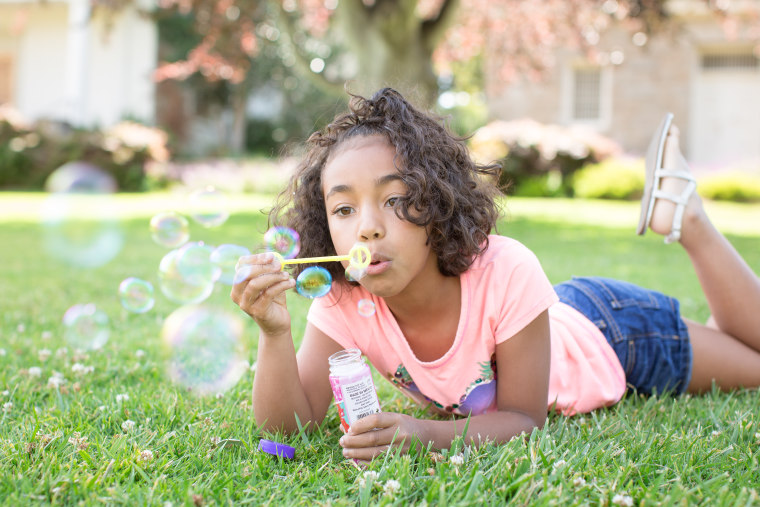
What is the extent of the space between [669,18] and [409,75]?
3110 mm

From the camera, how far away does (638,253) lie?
678cm

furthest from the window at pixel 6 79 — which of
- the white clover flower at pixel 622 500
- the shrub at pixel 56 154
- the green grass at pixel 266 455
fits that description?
the white clover flower at pixel 622 500

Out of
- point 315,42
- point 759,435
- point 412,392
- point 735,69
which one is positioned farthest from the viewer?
point 315,42

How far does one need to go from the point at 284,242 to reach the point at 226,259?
22 centimetres

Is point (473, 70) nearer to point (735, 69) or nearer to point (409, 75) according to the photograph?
point (735, 69)

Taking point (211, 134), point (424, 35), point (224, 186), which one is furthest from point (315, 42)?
point (424, 35)

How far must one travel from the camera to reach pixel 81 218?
8.58 m

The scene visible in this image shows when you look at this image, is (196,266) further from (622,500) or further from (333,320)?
(622,500)

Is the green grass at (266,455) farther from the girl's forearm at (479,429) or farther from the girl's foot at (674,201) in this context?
the girl's foot at (674,201)

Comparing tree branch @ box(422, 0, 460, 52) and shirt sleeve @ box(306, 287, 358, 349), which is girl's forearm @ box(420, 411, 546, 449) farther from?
tree branch @ box(422, 0, 460, 52)

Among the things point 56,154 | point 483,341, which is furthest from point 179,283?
point 56,154

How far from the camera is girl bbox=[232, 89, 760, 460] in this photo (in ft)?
6.01

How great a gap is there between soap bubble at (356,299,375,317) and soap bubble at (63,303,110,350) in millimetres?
1510

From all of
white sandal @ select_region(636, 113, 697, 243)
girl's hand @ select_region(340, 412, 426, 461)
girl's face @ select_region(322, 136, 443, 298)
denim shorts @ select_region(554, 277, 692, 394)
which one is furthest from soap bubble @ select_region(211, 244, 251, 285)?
white sandal @ select_region(636, 113, 697, 243)
